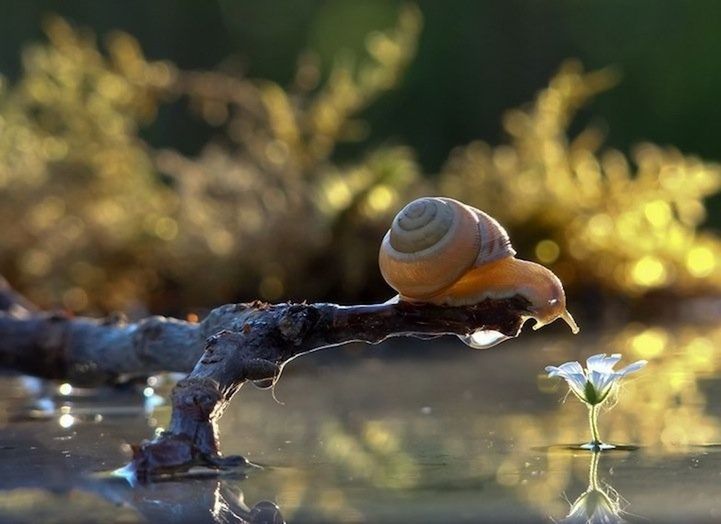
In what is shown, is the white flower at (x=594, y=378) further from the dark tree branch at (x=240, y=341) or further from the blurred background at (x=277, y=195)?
the blurred background at (x=277, y=195)

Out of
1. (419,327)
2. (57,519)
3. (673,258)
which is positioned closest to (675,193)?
(673,258)

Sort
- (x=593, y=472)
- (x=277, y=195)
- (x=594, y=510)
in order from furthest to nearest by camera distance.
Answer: (x=277, y=195) → (x=593, y=472) → (x=594, y=510)

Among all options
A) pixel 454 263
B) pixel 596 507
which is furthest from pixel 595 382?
pixel 596 507

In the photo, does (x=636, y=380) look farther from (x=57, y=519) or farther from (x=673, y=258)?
(x=673, y=258)

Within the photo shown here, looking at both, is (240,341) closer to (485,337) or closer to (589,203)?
(485,337)

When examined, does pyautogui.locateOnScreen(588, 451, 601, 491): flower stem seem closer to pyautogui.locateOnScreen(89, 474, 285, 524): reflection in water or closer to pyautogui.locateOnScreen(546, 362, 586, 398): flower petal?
pyautogui.locateOnScreen(546, 362, 586, 398): flower petal
